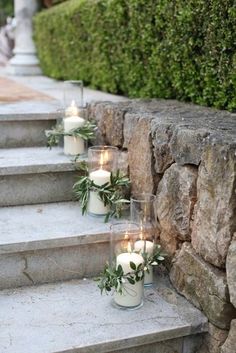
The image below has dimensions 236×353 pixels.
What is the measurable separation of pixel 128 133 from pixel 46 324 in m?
0.93

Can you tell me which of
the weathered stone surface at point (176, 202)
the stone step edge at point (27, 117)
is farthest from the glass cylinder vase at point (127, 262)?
the stone step edge at point (27, 117)

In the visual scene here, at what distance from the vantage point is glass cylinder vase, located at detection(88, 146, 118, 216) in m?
2.14

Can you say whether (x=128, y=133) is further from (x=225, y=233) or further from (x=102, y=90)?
(x=102, y=90)

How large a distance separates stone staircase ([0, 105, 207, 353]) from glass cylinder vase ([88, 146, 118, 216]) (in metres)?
0.06

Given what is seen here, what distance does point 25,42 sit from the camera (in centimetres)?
568

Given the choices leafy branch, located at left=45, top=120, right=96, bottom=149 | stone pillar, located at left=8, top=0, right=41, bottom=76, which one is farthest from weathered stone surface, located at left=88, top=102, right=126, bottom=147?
stone pillar, located at left=8, top=0, right=41, bottom=76

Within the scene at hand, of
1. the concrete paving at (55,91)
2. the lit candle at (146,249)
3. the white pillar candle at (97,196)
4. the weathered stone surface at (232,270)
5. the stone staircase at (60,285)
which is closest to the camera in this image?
the weathered stone surface at (232,270)

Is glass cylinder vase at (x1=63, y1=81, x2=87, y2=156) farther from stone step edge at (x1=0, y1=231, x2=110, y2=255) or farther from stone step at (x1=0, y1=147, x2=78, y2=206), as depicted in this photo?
stone step edge at (x1=0, y1=231, x2=110, y2=255)

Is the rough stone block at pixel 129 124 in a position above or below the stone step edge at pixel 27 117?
Result: above

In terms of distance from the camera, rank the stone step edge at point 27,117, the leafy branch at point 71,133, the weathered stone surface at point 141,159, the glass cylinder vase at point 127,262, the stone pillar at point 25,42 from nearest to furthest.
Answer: the glass cylinder vase at point 127,262
the weathered stone surface at point 141,159
the leafy branch at point 71,133
the stone step edge at point 27,117
the stone pillar at point 25,42

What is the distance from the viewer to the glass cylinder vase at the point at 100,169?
2.14m

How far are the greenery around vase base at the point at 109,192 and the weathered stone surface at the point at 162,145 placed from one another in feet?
0.74

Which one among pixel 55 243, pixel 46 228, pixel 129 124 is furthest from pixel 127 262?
pixel 129 124

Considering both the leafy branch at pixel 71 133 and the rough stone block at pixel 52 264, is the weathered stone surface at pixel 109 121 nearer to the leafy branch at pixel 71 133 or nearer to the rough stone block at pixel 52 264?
the leafy branch at pixel 71 133
